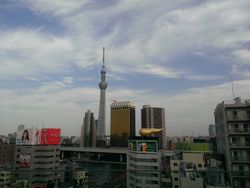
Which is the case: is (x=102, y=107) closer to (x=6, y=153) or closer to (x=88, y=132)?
(x=88, y=132)

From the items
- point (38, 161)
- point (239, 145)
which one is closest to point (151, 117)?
point (38, 161)

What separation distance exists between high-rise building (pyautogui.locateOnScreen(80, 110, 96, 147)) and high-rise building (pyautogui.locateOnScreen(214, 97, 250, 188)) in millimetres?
101411

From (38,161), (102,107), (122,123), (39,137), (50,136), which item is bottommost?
(38,161)

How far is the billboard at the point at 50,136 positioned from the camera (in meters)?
40.6

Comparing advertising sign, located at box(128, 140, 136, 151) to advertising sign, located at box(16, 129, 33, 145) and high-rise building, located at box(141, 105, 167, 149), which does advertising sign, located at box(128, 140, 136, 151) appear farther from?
high-rise building, located at box(141, 105, 167, 149)

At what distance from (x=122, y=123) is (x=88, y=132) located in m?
18.7

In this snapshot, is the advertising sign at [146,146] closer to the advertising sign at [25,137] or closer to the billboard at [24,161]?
the billboard at [24,161]

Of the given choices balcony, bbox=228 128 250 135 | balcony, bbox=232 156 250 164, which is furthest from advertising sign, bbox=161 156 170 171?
balcony, bbox=228 128 250 135

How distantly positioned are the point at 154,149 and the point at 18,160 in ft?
70.9

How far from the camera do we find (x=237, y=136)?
14.4 meters

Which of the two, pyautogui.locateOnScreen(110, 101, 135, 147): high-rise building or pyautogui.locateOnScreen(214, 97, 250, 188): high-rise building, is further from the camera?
pyautogui.locateOnScreen(110, 101, 135, 147): high-rise building

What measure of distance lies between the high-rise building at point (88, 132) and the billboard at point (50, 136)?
70561mm

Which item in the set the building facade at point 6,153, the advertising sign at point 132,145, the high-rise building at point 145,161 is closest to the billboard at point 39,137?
the building facade at point 6,153

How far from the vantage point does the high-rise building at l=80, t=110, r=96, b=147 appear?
113000 mm
